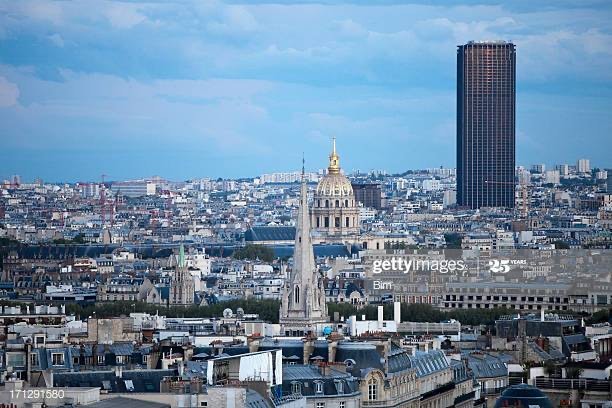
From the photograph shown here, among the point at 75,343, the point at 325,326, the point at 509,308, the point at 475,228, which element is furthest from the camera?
the point at 475,228

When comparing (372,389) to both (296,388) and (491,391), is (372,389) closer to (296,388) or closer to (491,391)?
(296,388)

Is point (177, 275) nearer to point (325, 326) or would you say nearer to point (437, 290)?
point (437, 290)

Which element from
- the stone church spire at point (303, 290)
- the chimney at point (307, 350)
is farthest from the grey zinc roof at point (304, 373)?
the stone church spire at point (303, 290)

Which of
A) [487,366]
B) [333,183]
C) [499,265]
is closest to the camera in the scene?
[487,366]

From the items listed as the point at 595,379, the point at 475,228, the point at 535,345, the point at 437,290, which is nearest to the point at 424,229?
the point at 475,228

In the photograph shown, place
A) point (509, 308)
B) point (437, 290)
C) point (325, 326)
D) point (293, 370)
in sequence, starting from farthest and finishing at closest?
1. point (437, 290)
2. point (509, 308)
3. point (325, 326)
4. point (293, 370)

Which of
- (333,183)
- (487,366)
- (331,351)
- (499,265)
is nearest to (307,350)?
(331,351)

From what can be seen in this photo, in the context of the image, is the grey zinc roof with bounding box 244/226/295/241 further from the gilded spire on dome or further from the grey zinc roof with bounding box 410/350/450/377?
the grey zinc roof with bounding box 410/350/450/377
